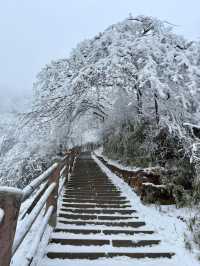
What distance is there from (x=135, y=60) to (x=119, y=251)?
634cm

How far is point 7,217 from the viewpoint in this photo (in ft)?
5.64

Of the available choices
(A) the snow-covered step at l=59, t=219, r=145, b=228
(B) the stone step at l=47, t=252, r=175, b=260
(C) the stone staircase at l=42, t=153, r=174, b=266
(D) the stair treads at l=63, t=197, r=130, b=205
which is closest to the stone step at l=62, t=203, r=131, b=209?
(C) the stone staircase at l=42, t=153, r=174, b=266

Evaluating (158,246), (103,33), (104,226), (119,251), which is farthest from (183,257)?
(103,33)

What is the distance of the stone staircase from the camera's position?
361cm

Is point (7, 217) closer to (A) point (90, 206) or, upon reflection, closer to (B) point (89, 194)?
(A) point (90, 206)

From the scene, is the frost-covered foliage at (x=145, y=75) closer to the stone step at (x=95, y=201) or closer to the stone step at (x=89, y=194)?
the stone step at (x=89, y=194)

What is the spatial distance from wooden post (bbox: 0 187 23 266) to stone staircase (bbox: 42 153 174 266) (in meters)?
1.71

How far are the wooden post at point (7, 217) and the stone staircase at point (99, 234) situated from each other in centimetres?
171

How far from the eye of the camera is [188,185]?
6.45m

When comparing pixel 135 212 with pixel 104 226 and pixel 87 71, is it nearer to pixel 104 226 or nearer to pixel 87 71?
pixel 104 226

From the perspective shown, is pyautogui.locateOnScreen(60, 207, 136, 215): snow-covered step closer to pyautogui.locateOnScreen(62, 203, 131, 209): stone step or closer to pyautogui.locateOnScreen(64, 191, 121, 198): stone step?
pyautogui.locateOnScreen(62, 203, 131, 209): stone step

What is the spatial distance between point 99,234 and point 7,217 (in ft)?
9.66

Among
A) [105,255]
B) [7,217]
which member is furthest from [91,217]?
[7,217]

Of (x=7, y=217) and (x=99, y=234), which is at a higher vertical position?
(x=7, y=217)
